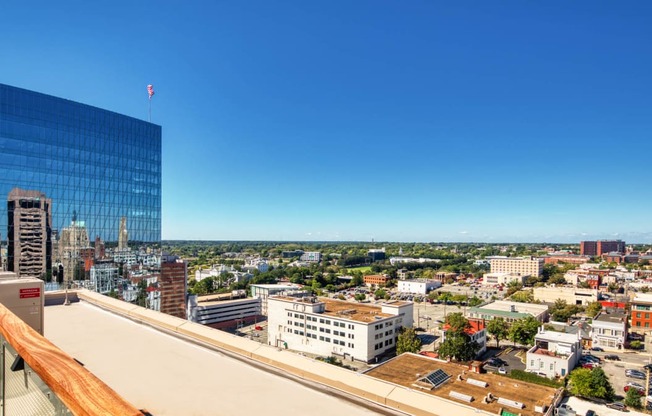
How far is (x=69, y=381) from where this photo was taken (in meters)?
0.90

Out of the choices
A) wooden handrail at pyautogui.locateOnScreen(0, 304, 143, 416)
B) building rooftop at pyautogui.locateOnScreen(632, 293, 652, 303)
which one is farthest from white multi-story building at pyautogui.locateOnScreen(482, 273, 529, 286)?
wooden handrail at pyautogui.locateOnScreen(0, 304, 143, 416)

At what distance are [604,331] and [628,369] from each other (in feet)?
15.9

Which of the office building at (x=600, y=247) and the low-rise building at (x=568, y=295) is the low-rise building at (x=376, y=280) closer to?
the low-rise building at (x=568, y=295)

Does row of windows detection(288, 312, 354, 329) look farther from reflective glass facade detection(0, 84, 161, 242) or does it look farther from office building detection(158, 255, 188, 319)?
reflective glass facade detection(0, 84, 161, 242)

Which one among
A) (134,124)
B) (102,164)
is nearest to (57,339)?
(102,164)

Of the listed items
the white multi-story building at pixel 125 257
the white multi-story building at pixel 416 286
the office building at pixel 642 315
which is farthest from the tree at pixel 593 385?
the white multi-story building at pixel 416 286

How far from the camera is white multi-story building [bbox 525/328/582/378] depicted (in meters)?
17.3

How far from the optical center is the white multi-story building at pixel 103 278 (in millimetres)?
13844

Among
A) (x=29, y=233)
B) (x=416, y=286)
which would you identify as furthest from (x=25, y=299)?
(x=416, y=286)

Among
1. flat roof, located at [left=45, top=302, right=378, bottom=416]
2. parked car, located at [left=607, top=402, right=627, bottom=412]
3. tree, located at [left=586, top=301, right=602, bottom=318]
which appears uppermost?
flat roof, located at [left=45, top=302, right=378, bottom=416]

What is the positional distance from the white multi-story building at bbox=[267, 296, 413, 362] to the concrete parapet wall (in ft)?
55.2

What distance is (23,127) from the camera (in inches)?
480

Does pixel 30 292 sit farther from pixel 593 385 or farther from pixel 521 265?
pixel 521 265

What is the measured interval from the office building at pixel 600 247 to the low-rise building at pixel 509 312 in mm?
75358
